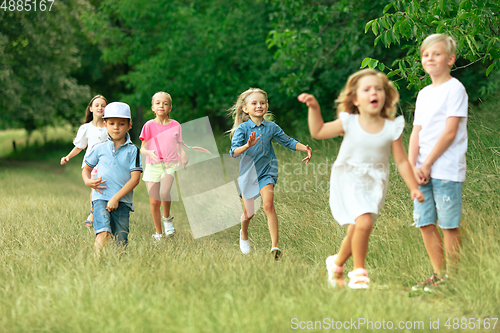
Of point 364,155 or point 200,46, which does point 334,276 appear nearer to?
point 364,155

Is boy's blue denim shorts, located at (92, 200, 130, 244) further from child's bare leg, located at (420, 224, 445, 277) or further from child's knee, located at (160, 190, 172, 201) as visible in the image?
child's bare leg, located at (420, 224, 445, 277)

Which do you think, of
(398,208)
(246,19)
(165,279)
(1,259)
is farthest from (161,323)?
(246,19)

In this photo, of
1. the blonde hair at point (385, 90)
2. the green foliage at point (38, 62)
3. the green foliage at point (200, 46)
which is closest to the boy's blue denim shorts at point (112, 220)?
the blonde hair at point (385, 90)

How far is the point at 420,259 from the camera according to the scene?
3895 mm

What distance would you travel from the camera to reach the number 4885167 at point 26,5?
1616cm

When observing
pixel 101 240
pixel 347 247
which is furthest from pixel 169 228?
pixel 347 247

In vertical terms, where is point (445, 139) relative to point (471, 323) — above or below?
above

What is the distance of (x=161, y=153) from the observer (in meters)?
6.14

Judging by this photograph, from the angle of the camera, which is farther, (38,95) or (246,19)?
(38,95)

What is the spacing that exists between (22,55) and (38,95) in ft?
5.60

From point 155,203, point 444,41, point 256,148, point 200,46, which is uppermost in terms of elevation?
point 200,46

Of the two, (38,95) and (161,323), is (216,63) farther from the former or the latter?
(161,323)

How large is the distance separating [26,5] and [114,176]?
1567cm

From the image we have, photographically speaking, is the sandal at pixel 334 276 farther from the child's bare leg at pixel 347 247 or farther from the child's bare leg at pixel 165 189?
the child's bare leg at pixel 165 189
